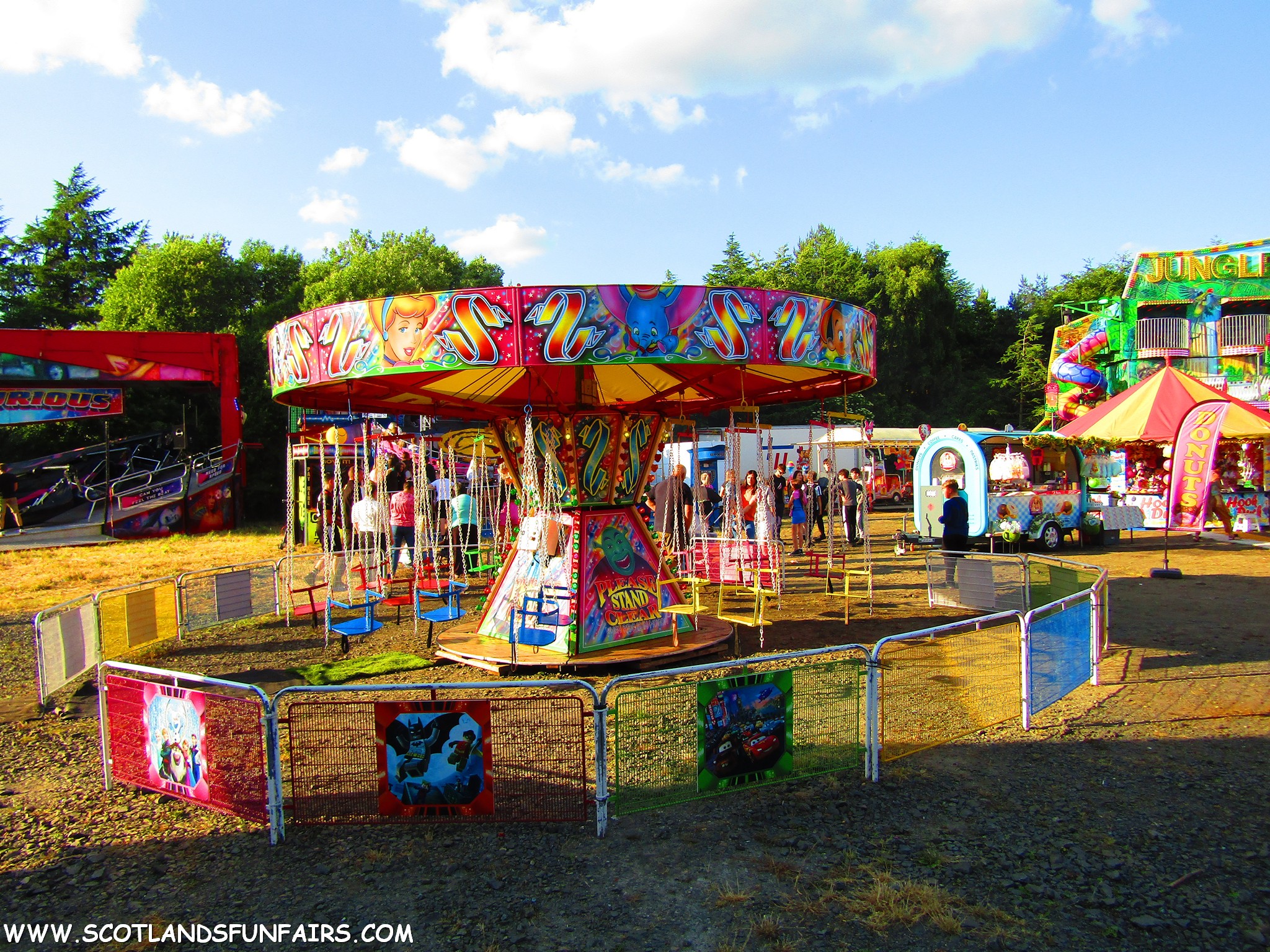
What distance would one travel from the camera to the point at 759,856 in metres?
4.39

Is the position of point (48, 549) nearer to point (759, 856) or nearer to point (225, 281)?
point (225, 281)

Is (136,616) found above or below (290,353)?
below

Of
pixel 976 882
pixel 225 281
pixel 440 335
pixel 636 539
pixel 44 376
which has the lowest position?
pixel 976 882

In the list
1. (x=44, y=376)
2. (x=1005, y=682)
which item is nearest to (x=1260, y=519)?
(x=1005, y=682)

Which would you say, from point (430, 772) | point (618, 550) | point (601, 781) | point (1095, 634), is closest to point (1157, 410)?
point (1095, 634)

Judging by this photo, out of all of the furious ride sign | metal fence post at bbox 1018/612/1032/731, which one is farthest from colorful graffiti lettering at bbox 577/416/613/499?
the furious ride sign

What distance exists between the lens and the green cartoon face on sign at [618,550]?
28.6ft

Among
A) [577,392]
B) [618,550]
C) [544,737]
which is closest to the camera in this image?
[544,737]

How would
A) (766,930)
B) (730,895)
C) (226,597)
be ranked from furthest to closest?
(226,597) → (730,895) → (766,930)

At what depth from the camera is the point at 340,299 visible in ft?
125

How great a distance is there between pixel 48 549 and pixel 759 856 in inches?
914

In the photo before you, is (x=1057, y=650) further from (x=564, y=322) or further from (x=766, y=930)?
(x=564, y=322)

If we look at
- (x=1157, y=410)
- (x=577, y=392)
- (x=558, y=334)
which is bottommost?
(x=1157, y=410)

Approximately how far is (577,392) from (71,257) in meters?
50.4
